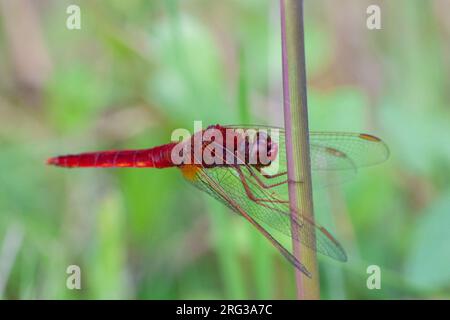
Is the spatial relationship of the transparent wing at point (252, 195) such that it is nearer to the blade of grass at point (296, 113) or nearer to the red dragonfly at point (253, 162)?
the red dragonfly at point (253, 162)

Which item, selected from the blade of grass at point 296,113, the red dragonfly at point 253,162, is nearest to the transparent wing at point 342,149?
the red dragonfly at point 253,162

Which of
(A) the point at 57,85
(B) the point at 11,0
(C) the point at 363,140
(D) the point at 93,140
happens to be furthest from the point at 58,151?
(C) the point at 363,140

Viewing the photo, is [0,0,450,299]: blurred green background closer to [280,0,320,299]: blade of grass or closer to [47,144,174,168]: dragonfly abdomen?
[47,144,174,168]: dragonfly abdomen

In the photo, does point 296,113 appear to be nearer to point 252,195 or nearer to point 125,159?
point 252,195

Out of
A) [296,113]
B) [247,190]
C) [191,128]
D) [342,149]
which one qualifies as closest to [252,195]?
[247,190]

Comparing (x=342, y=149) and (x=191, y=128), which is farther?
(x=191, y=128)

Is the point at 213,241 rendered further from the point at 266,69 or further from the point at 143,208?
the point at 266,69
